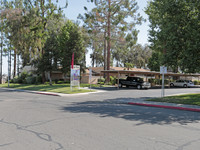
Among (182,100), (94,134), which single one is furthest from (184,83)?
(94,134)

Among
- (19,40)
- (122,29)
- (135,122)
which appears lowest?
(135,122)

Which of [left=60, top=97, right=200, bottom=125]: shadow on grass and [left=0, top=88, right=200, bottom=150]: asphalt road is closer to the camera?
[left=0, top=88, right=200, bottom=150]: asphalt road

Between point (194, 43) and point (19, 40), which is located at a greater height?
point (19, 40)

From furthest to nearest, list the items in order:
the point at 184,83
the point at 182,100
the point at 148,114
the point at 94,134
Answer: the point at 184,83, the point at 182,100, the point at 148,114, the point at 94,134

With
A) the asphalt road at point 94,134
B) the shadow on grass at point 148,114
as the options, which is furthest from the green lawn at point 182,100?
the asphalt road at point 94,134

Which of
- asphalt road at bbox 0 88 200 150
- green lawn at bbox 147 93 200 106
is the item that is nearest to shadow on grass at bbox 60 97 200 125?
asphalt road at bbox 0 88 200 150

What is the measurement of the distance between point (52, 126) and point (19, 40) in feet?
104

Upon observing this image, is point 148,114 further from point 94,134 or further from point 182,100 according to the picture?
point 182,100

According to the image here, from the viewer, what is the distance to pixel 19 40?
35.6 meters

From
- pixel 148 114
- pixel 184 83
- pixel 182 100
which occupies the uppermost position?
pixel 184 83

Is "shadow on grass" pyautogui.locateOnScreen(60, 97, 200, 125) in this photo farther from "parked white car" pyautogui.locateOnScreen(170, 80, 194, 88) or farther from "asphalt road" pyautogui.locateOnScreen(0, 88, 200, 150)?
"parked white car" pyautogui.locateOnScreen(170, 80, 194, 88)

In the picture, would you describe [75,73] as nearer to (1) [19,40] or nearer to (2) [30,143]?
(1) [19,40]

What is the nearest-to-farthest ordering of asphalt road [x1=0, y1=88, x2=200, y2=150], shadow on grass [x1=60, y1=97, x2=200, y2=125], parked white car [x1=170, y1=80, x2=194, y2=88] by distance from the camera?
asphalt road [x1=0, y1=88, x2=200, y2=150] → shadow on grass [x1=60, y1=97, x2=200, y2=125] → parked white car [x1=170, y1=80, x2=194, y2=88]

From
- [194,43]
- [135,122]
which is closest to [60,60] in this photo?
[194,43]
